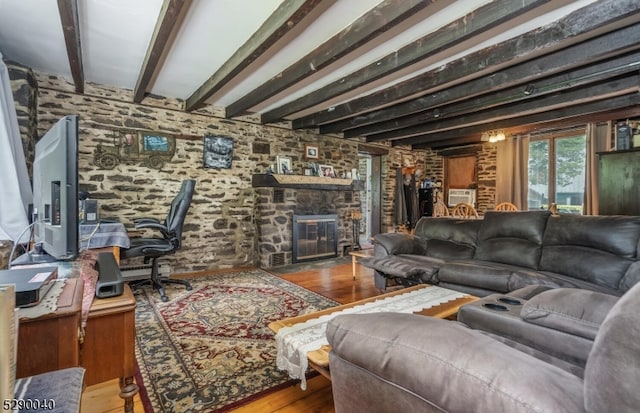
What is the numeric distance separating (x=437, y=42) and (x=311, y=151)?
10.9 feet

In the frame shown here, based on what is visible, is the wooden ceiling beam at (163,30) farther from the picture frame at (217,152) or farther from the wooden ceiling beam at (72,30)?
the picture frame at (217,152)

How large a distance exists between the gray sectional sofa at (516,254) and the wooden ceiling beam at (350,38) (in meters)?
1.99

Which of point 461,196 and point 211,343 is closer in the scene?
point 211,343

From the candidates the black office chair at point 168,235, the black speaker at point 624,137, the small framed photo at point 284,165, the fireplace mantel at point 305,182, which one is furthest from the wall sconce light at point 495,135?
the black office chair at point 168,235

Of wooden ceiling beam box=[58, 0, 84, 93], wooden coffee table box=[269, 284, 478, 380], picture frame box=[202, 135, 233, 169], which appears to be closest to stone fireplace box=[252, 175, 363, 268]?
picture frame box=[202, 135, 233, 169]

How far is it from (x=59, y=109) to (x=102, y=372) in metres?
3.82

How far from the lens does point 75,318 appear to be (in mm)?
846

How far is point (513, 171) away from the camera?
5.84m

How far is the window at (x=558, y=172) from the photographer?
5.22 meters

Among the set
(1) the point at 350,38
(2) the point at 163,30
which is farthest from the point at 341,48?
(2) the point at 163,30

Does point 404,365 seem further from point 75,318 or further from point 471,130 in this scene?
point 471,130

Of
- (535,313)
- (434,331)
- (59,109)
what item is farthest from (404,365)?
(59,109)

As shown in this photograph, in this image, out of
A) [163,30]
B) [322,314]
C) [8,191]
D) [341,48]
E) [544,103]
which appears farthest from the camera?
[544,103]

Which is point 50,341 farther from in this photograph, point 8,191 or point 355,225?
point 355,225
